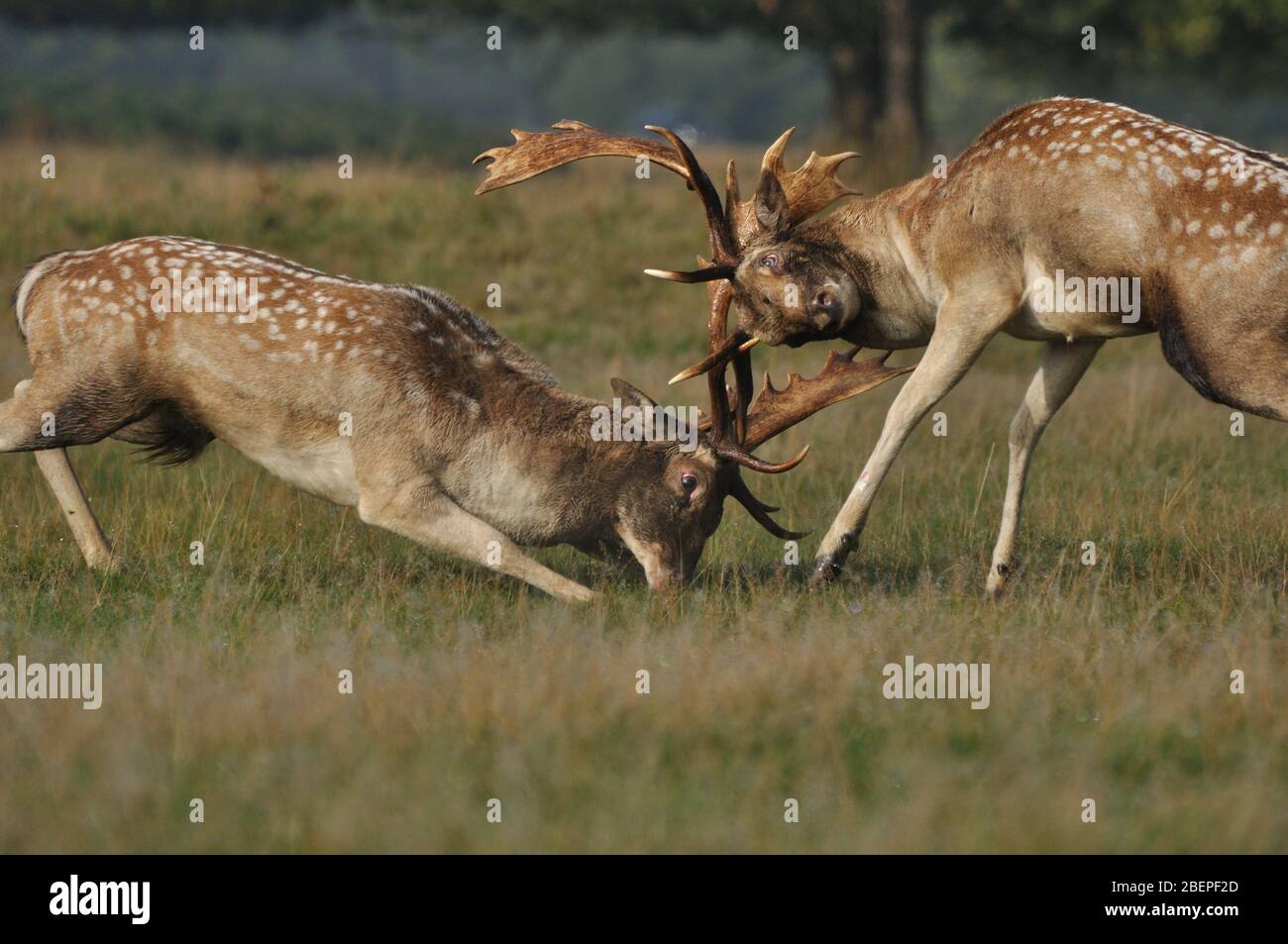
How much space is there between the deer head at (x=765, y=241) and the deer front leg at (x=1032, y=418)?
884 mm

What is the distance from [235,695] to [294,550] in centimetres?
231

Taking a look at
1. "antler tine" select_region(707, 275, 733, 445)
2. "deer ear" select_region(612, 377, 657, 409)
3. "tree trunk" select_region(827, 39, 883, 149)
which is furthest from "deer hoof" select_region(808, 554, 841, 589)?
"tree trunk" select_region(827, 39, 883, 149)

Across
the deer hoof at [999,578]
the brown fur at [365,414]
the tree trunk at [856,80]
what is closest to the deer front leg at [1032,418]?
the deer hoof at [999,578]

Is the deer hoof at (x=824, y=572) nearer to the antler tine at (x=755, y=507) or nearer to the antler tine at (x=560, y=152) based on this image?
the antler tine at (x=755, y=507)

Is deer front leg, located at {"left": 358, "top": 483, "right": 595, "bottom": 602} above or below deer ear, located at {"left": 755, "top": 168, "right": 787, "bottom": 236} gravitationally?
below

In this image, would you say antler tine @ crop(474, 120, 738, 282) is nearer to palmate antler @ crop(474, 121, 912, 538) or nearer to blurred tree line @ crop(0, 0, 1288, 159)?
palmate antler @ crop(474, 121, 912, 538)

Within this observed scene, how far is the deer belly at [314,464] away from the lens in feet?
23.2

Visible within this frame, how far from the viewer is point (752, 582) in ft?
23.5

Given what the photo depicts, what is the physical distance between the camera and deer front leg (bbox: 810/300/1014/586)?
22.6 feet

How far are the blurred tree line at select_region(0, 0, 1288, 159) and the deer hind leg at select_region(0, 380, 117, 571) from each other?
487 inches

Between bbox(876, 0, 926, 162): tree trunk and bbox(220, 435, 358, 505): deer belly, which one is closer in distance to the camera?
bbox(220, 435, 358, 505): deer belly

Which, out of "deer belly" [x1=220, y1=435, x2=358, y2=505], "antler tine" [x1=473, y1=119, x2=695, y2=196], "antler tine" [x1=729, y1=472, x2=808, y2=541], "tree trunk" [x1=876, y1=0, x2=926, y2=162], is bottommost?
"antler tine" [x1=729, y1=472, x2=808, y2=541]
